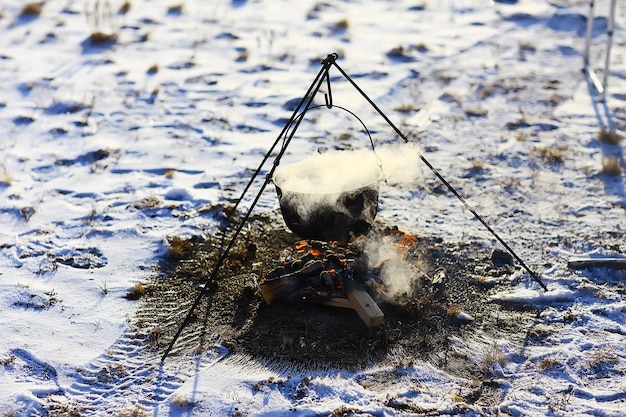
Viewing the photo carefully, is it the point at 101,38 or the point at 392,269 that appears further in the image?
the point at 101,38

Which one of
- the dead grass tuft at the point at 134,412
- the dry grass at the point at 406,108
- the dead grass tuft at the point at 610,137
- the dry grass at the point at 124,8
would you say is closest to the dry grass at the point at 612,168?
the dead grass tuft at the point at 610,137

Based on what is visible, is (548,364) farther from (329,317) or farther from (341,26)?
(341,26)

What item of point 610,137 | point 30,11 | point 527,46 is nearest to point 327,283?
point 610,137

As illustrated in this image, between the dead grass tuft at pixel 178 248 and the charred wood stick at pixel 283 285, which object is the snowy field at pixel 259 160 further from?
the charred wood stick at pixel 283 285

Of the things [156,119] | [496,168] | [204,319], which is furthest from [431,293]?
[156,119]

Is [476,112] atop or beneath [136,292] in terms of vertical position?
atop

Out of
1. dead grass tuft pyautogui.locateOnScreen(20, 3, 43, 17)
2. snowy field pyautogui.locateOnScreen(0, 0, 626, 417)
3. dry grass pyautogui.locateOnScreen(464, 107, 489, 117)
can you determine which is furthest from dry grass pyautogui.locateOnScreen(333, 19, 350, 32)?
dead grass tuft pyautogui.locateOnScreen(20, 3, 43, 17)

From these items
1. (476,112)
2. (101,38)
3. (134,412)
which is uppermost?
(101,38)
